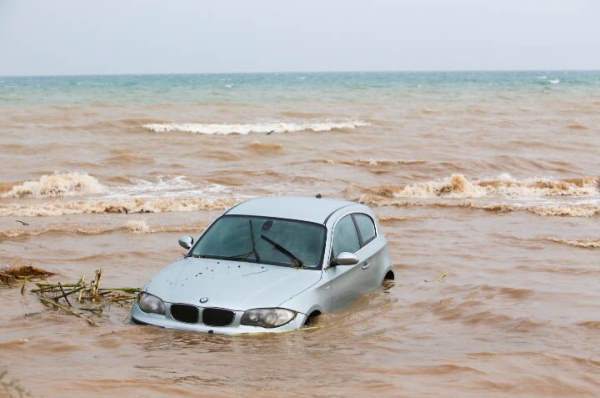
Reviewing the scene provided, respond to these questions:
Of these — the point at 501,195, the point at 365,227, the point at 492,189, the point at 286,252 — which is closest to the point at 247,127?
the point at 492,189

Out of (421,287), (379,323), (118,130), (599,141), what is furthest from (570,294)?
(118,130)

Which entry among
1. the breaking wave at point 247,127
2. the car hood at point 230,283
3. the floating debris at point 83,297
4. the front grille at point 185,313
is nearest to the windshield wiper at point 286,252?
the car hood at point 230,283

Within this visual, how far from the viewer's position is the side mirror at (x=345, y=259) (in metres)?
8.70

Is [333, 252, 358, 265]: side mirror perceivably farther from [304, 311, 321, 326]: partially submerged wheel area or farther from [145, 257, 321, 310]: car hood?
[304, 311, 321, 326]: partially submerged wheel area

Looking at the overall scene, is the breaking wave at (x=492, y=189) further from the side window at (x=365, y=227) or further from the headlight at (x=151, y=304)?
the headlight at (x=151, y=304)

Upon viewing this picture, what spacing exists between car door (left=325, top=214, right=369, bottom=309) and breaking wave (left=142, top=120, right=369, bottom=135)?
85.6 ft

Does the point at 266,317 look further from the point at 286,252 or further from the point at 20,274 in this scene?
the point at 20,274

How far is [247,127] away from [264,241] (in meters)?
29.5

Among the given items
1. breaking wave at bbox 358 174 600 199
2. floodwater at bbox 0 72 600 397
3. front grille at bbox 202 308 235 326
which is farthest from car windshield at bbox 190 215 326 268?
breaking wave at bbox 358 174 600 199

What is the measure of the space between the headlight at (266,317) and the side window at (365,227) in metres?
2.25

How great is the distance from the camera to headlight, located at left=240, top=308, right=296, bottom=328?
7816 millimetres

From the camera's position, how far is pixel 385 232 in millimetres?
15742

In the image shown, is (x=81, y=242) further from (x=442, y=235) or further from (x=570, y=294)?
(x=570, y=294)

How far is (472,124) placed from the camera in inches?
1548
